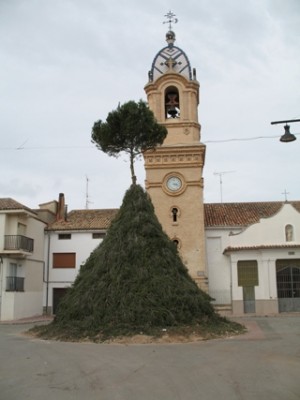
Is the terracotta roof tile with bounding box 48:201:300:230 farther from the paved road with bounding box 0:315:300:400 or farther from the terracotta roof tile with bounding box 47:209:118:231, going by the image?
the paved road with bounding box 0:315:300:400

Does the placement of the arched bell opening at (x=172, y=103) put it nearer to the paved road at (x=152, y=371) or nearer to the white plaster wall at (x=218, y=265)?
the white plaster wall at (x=218, y=265)

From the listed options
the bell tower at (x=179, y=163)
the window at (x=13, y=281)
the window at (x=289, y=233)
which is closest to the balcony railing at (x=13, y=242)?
the window at (x=13, y=281)

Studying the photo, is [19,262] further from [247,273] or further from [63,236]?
[247,273]

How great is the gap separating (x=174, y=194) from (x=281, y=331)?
14.3 meters

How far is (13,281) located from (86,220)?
8.42m

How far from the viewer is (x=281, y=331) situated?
65.3 feet

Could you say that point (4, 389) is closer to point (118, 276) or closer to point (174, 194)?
point (118, 276)

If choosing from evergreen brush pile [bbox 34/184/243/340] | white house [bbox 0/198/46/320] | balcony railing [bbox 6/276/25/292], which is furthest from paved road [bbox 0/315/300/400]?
balcony railing [bbox 6/276/25/292]

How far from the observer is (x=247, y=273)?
31.4 metres

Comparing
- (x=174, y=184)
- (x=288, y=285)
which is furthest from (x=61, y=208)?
(x=288, y=285)

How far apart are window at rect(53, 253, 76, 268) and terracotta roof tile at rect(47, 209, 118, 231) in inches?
83.9

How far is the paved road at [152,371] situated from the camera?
8742 mm

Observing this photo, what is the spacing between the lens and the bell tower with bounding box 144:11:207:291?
1240 inches

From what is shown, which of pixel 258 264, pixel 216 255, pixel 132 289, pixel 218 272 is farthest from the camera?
pixel 216 255
